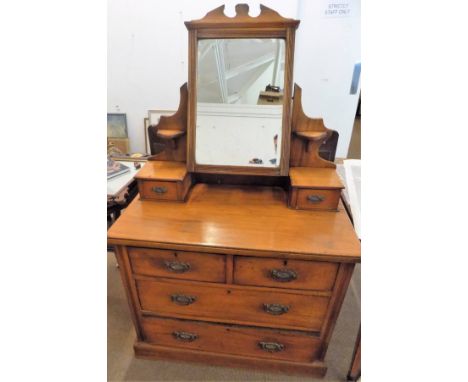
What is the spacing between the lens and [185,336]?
43.5 inches

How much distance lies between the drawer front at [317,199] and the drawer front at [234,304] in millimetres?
322

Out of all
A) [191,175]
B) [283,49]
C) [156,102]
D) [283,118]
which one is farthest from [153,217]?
[156,102]

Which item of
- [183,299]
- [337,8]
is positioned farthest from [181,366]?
[337,8]

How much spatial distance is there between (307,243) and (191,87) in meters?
0.70

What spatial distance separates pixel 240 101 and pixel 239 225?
0.48 m

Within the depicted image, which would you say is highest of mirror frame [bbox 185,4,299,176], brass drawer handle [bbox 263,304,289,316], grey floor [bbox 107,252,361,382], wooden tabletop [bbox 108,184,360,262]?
mirror frame [bbox 185,4,299,176]

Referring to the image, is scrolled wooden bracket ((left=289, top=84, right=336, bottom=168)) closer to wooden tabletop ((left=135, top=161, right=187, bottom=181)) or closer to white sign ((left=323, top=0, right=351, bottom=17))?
wooden tabletop ((left=135, top=161, right=187, bottom=181))

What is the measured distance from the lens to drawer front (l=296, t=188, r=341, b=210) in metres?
Answer: 0.97

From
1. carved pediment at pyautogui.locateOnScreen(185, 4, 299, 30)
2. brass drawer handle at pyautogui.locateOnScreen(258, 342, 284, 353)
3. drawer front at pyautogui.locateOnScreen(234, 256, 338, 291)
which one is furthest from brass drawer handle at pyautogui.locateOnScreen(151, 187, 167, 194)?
brass drawer handle at pyautogui.locateOnScreen(258, 342, 284, 353)

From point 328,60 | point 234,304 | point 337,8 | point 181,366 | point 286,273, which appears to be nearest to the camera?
point 286,273

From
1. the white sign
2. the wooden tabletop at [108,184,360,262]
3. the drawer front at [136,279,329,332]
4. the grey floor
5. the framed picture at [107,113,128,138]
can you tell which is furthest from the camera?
the framed picture at [107,113,128,138]

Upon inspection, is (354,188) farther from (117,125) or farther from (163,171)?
(117,125)

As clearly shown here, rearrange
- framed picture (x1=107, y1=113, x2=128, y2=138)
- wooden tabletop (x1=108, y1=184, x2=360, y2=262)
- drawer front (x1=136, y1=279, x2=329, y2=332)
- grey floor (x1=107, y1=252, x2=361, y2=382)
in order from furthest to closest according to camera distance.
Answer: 1. framed picture (x1=107, y1=113, x2=128, y2=138)
2. grey floor (x1=107, y1=252, x2=361, y2=382)
3. drawer front (x1=136, y1=279, x2=329, y2=332)
4. wooden tabletop (x1=108, y1=184, x2=360, y2=262)
